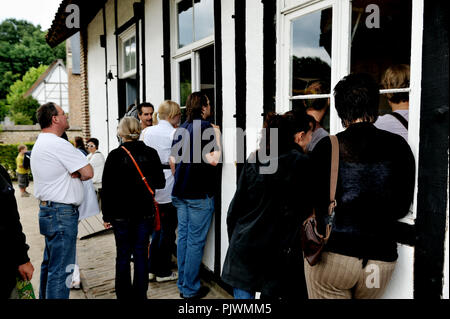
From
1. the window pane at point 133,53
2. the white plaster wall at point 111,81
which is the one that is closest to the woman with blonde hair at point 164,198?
the window pane at point 133,53

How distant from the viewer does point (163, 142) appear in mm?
3789

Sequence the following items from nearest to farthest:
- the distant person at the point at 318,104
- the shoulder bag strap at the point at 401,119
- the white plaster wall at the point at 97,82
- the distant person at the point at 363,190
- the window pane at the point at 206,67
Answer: the distant person at the point at 363,190, the shoulder bag strap at the point at 401,119, the distant person at the point at 318,104, the window pane at the point at 206,67, the white plaster wall at the point at 97,82

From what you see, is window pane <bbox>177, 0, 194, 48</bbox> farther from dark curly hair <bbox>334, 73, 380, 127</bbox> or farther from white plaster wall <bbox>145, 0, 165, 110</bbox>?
dark curly hair <bbox>334, 73, 380, 127</bbox>

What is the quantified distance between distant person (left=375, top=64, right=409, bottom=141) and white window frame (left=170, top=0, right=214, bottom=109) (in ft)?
7.22

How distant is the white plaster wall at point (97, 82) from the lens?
775 cm

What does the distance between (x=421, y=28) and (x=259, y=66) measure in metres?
1.41

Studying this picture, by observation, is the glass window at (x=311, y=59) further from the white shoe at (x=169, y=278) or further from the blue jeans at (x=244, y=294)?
the white shoe at (x=169, y=278)

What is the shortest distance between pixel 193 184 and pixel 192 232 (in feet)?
1.55

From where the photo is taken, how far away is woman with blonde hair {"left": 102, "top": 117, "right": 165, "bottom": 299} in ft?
9.90

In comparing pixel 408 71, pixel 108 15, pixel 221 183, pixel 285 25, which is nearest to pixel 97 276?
pixel 221 183

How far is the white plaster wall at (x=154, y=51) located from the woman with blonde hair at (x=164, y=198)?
4.22ft

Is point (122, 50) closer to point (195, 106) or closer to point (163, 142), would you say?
point (163, 142)

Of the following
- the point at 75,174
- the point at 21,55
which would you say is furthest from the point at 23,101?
Result: the point at 75,174

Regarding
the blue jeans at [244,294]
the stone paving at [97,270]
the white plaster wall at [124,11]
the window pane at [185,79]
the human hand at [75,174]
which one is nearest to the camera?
the blue jeans at [244,294]
